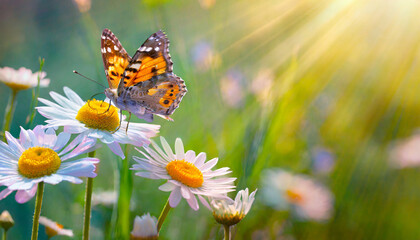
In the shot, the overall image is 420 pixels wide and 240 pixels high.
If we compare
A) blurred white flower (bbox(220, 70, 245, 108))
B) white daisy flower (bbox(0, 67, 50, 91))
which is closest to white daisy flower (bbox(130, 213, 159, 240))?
white daisy flower (bbox(0, 67, 50, 91))

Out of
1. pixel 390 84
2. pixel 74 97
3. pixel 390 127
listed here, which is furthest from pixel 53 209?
pixel 390 84

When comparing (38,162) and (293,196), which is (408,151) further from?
(38,162)

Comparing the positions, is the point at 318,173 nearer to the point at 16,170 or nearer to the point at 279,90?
the point at 279,90

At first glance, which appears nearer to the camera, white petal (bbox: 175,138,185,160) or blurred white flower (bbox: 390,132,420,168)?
white petal (bbox: 175,138,185,160)

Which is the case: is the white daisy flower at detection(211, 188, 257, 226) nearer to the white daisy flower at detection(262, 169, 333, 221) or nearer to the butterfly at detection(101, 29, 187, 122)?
the butterfly at detection(101, 29, 187, 122)

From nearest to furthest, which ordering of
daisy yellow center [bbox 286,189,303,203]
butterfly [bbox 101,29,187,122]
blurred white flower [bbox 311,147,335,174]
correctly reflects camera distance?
butterfly [bbox 101,29,187,122] → daisy yellow center [bbox 286,189,303,203] → blurred white flower [bbox 311,147,335,174]

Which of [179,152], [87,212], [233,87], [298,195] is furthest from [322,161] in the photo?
[87,212]
